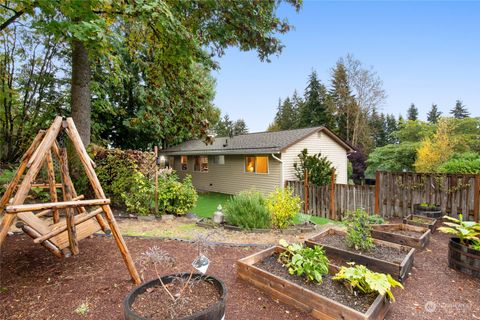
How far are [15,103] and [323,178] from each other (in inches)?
538

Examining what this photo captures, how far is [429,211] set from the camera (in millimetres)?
5922

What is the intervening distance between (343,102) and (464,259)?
2627cm

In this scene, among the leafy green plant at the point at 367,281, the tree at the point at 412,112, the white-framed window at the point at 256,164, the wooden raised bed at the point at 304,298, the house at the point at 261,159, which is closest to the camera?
the wooden raised bed at the point at 304,298

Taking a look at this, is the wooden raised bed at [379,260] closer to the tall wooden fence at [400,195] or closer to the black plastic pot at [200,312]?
the black plastic pot at [200,312]

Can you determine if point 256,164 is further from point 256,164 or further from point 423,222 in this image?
point 423,222

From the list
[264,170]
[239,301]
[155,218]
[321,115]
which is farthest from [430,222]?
[321,115]

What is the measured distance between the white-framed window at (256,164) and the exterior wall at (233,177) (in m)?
0.22

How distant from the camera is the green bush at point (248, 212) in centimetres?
547

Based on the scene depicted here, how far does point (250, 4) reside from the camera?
6.68 m

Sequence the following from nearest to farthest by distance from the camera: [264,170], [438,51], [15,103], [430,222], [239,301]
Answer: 1. [239,301]
2. [430,222]
3. [438,51]
4. [15,103]
5. [264,170]

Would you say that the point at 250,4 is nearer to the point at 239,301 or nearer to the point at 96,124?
the point at 239,301

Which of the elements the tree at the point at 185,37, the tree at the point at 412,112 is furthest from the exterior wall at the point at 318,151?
the tree at the point at 412,112

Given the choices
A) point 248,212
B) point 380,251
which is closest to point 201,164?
point 248,212

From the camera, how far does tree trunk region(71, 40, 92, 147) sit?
7027 millimetres
